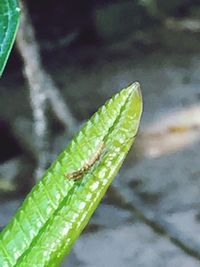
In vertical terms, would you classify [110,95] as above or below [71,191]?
below

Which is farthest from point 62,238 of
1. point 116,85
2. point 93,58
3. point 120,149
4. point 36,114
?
point 93,58

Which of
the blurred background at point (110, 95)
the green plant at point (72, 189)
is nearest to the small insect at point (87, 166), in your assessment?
the green plant at point (72, 189)

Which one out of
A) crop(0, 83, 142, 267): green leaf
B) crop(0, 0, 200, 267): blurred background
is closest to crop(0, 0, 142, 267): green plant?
crop(0, 83, 142, 267): green leaf

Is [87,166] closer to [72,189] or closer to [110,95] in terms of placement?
[72,189]

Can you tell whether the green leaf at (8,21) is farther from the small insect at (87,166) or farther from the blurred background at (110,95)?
the blurred background at (110,95)

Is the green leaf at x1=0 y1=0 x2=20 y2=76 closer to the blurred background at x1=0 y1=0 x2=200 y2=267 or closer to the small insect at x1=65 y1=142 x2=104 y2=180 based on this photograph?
the small insect at x1=65 y1=142 x2=104 y2=180

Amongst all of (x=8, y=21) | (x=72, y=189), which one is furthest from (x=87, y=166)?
(x=8, y=21)
